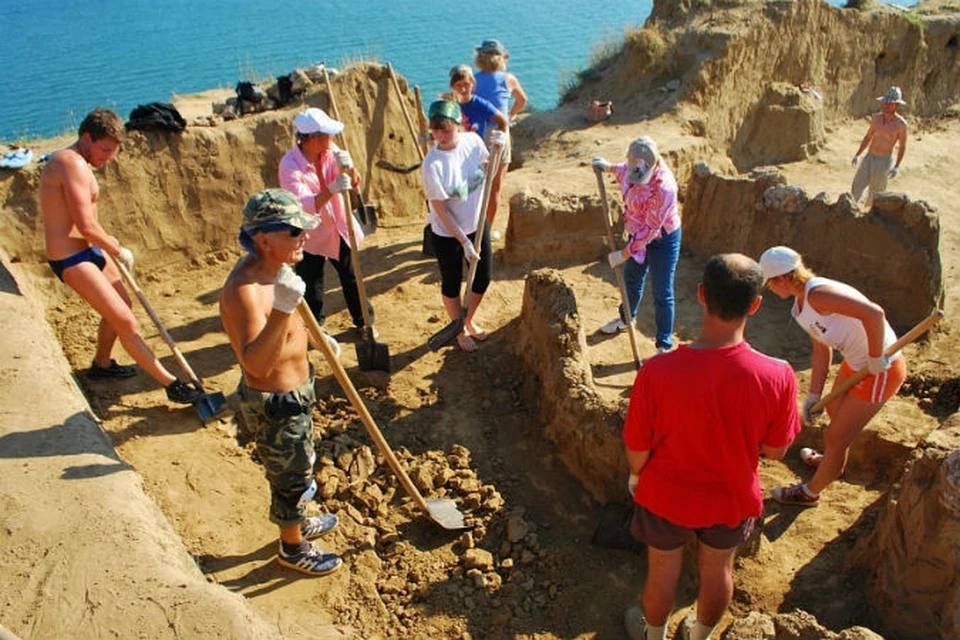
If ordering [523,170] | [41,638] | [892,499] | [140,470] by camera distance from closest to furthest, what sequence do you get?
[41,638]
[892,499]
[140,470]
[523,170]

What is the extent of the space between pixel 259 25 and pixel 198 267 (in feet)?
87.3

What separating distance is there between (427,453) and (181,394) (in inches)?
64.9

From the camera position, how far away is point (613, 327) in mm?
6082

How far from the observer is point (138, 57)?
25.0 metres

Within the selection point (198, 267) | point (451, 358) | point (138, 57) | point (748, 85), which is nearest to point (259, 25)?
point (138, 57)

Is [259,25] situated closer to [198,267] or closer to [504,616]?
[198,267]

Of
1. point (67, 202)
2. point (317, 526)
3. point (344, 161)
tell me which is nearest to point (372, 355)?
point (344, 161)

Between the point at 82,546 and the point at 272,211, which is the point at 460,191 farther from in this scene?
the point at 82,546

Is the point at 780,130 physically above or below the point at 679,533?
below

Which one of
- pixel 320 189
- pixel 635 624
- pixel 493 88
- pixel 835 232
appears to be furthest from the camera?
pixel 493 88

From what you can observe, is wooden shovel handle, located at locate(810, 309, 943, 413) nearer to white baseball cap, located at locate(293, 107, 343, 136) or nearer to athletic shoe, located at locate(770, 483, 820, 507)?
athletic shoe, located at locate(770, 483, 820, 507)

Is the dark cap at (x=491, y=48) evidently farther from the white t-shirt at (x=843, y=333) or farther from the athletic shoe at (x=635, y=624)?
the athletic shoe at (x=635, y=624)

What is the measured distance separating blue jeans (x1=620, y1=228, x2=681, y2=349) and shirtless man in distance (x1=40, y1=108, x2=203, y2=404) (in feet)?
10.5

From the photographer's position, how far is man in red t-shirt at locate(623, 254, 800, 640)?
105 inches
